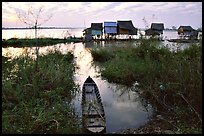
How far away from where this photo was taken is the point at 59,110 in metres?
6.34

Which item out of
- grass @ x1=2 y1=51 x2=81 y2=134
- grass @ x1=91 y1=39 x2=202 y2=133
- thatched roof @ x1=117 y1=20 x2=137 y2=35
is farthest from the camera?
thatched roof @ x1=117 y1=20 x2=137 y2=35

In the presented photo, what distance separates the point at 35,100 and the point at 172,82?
383cm

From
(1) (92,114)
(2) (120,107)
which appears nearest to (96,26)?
(2) (120,107)

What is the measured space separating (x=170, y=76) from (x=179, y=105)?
3.72ft

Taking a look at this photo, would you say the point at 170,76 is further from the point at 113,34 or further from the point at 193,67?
the point at 113,34

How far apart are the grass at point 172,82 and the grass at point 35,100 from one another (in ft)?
7.65

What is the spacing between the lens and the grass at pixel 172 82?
6.00 m

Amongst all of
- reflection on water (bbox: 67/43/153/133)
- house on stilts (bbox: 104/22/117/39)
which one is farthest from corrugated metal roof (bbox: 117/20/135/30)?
reflection on water (bbox: 67/43/153/133)

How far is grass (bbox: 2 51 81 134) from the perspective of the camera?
17.5 ft

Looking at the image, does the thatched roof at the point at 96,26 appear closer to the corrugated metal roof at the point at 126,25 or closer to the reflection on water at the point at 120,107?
the corrugated metal roof at the point at 126,25

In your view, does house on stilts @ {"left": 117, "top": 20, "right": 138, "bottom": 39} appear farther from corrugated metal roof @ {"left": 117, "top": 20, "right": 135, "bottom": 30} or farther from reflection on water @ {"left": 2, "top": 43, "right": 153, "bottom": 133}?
reflection on water @ {"left": 2, "top": 43, "right": 153, "bottom": 133}

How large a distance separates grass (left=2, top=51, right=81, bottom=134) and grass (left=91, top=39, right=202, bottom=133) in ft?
7.65

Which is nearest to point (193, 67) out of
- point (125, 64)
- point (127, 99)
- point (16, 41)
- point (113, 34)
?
point (127, 99)

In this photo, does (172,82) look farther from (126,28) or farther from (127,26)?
(127,26)
